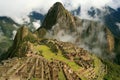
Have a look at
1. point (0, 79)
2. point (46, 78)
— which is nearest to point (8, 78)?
point (0, 79)

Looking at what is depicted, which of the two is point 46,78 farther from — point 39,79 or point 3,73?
point 3,73

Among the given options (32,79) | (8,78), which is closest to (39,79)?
(32,79)

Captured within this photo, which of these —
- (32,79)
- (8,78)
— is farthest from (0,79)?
(32,79)

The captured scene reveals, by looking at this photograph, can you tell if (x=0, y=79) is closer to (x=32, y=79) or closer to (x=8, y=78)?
(x=8, y=78)

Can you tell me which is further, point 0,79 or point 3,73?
point 3,73

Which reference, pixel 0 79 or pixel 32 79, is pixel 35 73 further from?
pixel 0 79

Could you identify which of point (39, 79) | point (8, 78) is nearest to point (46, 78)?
point (39, 79)
